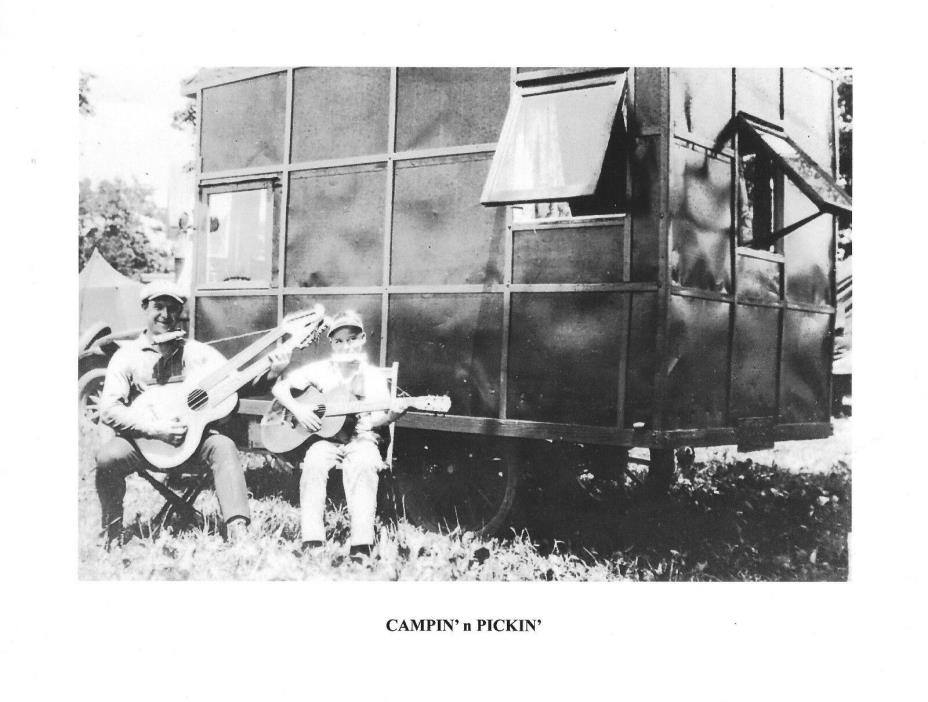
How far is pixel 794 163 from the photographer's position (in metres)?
4.59

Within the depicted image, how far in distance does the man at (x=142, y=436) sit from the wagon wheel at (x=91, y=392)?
1.5 inches

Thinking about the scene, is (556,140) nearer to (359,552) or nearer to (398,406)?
(398,406)

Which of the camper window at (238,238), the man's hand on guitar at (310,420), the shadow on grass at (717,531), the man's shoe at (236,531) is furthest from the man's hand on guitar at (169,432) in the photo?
the shadow on grass at (717,531)

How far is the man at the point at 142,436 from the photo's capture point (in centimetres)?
460

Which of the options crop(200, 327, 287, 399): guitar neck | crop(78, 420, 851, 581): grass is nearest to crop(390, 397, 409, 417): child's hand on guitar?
crop(78, 420, 851, 581): grass

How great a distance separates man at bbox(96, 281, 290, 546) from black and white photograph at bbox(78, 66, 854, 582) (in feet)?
0.05

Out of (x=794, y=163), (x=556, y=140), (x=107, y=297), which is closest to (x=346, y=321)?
(x=107, y=297)

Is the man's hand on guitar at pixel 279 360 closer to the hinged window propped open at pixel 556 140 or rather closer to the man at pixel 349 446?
the man at pixel 349 446

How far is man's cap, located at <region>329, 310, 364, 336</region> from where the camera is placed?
189 inches

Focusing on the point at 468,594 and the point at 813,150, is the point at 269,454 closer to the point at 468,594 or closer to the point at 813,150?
the point at 468,594

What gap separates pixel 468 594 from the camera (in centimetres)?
426

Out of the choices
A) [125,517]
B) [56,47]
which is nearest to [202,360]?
→ [125,517]

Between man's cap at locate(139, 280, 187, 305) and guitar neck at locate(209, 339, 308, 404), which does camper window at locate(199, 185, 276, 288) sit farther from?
guitar neck at locate(209, 339, 308, 404)

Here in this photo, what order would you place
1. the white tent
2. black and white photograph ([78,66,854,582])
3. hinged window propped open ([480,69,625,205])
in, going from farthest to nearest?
the white tent, black and white photograph ([78,66,854,582]), hinged window propped open ([480,69,625,205])
